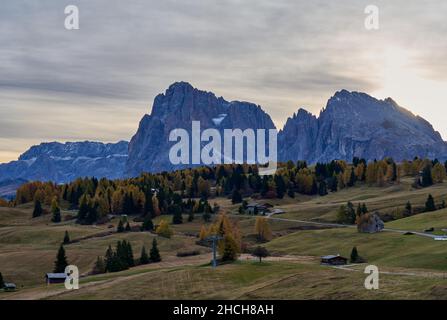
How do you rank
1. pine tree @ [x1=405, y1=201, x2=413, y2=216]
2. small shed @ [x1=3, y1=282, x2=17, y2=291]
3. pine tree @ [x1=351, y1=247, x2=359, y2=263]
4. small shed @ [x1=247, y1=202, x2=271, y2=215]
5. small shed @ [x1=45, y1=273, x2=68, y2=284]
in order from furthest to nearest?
small shed @ [x1=247, y1=202, x2=271, y2=215]
pine tree @ [x1=405, y1=201, x2=413, y2=216]
pine tree @ [x1=351, y1=247, x2=359, y2=263]
small shed @ [x1=45, y1=273, x2=68, y2=284]
small shed @ [x1=3, y1=282, x2=17, y2=291]

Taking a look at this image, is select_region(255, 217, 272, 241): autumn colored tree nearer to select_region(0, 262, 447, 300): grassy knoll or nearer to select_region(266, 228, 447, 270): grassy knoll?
select_region(266, 228, 447, 270): grassy knoll

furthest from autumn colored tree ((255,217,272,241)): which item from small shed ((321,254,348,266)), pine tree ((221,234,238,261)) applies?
pine tree ((221,234,238,261))

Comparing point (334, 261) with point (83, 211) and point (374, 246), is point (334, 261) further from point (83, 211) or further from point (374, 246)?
point (83, 211)

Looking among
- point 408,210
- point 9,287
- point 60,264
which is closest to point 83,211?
point 60,264

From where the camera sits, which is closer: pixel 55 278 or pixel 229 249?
pixel 229 249

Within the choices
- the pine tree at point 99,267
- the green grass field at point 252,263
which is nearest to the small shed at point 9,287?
the green grass field at point 252,263

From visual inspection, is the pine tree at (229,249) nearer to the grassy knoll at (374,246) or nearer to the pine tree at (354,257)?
the pine tree at (354,257)

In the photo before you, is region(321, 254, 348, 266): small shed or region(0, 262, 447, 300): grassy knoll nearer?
region(0, 262, 447, 300): grassy knoll

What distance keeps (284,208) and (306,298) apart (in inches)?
5202

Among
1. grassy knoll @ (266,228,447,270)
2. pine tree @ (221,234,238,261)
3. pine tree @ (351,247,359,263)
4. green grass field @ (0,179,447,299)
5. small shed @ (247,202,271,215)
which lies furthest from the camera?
small shed @ (247,202,271,215)

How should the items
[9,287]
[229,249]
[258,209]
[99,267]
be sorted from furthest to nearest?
[258,209] → [99,267] → [229,249] → [9,287]
